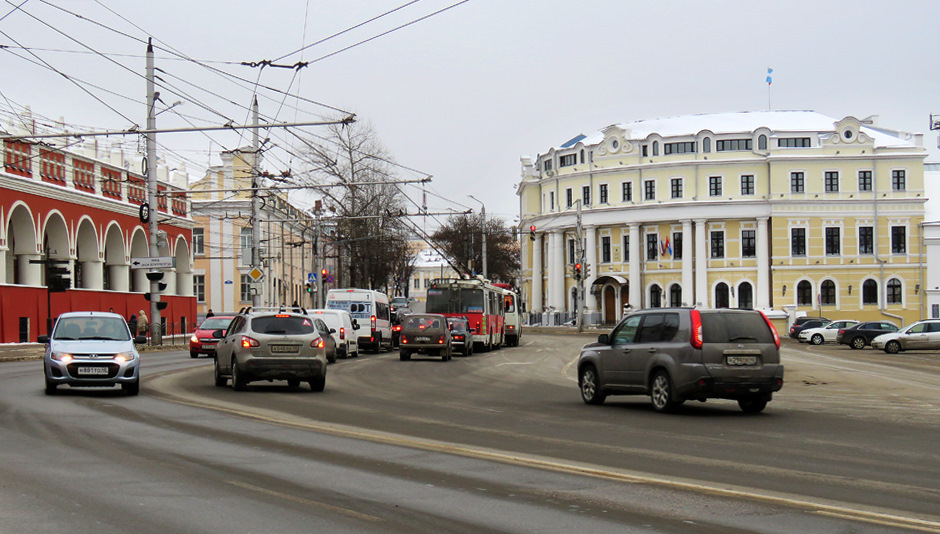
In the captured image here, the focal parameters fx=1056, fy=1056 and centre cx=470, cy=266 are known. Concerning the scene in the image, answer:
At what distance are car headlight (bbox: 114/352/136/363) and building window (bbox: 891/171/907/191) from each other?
258ft

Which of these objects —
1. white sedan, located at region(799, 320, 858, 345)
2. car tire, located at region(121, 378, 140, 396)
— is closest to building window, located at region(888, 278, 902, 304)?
white sedan, located at region(799, 320, 858, 345)

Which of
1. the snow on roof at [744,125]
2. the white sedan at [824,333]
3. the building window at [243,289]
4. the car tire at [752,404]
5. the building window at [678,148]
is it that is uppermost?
the snow on roof at [744,125]

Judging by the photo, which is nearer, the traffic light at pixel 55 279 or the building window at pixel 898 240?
the traffic light at pixel 55 279

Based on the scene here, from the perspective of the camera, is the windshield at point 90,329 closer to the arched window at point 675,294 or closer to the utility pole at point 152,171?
the utility pole at point 152,171

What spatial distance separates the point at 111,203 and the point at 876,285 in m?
59.9

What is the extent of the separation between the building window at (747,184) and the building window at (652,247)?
27.3 ft

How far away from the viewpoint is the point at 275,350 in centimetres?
2102

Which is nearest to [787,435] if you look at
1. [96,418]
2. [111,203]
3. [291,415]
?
[291,415]

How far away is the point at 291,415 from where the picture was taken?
645 inches

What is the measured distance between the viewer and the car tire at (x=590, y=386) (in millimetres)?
18516

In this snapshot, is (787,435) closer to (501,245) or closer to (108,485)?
(108,485)

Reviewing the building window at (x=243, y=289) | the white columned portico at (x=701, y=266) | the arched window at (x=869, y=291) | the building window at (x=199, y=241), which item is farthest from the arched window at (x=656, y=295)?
the building window at (x=199, y=241)

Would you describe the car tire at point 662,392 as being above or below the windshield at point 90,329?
below

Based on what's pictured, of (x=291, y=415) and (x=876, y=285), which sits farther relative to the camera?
(x=876, y=285)
